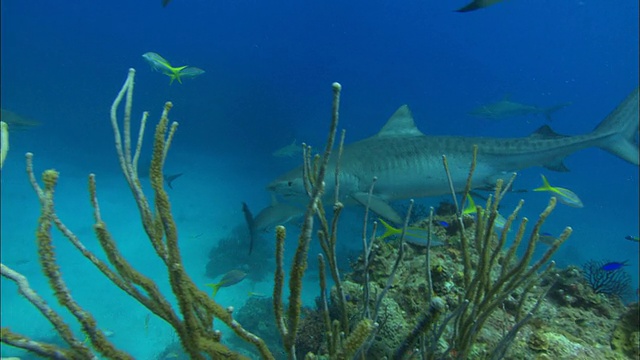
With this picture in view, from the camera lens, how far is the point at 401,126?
24.7 feet

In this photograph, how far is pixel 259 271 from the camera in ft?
44.1

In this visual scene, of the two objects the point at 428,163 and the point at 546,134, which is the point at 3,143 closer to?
the point at 428,163

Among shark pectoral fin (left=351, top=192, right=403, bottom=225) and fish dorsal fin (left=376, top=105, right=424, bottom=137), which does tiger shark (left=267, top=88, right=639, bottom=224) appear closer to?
fish dorsal fin (left=376, top=105, right=424, bottom=137)

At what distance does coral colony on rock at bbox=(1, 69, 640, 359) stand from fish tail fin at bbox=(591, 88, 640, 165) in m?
2.13

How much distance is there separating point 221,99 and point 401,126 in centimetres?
2826

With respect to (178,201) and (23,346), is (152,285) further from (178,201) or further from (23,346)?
(178,201)

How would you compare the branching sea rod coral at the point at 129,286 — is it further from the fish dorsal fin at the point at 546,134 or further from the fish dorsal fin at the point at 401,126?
the fish dorsal fin at the point at 546,134

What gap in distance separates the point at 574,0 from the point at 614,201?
38.5 meters

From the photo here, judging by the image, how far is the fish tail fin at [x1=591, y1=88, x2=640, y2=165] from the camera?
6236mm

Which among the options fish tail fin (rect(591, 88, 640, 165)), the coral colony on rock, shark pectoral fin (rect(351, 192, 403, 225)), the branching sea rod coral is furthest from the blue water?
the branching sea rod coral

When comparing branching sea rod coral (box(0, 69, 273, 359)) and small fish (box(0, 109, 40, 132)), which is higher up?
small fish (box(0, 109, 40, 132))

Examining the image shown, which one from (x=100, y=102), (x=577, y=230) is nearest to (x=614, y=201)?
(x=577, y=230)

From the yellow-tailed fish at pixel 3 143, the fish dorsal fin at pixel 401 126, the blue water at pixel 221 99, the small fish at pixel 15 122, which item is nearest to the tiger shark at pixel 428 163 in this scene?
the fish dorsal fin at pixel 401 126

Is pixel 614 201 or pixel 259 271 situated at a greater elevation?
pixel 614 201
